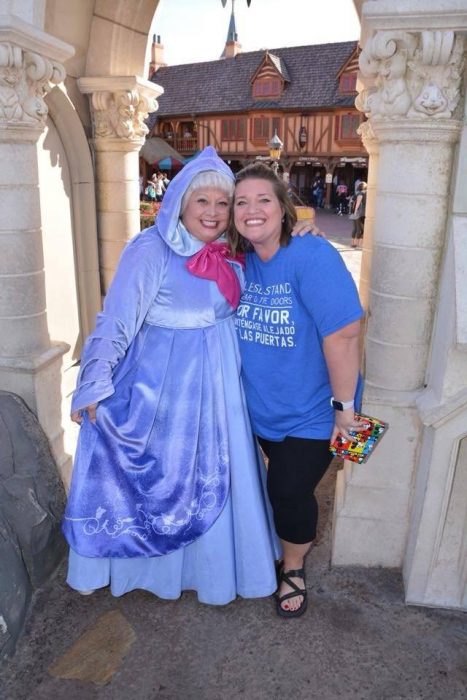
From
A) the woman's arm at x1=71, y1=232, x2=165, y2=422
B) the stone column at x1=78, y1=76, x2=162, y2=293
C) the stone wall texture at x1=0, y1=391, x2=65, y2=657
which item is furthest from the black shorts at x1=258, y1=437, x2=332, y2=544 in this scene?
the stone column at x1=78, y1=76, x2=162, y2=293

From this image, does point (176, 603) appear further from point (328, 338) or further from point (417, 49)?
point (417, 49)

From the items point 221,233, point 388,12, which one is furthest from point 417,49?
point 221,233

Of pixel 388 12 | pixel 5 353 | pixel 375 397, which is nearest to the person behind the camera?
pixel 388 12

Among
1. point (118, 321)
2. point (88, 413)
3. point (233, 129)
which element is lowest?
point (88, 413)

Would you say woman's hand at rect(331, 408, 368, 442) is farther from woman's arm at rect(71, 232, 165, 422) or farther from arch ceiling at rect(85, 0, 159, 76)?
arch ceiling at rect(85, 0, 159, 76)

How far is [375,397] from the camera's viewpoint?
2.59 m

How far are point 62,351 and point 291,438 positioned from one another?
1.37m

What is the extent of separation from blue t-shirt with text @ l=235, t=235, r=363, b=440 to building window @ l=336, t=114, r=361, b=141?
25.3m

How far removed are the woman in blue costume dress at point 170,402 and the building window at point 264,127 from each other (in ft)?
87.0

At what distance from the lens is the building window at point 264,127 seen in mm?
27188

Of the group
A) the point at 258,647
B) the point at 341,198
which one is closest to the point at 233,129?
the point at 341,198

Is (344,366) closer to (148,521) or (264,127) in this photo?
(148,521)

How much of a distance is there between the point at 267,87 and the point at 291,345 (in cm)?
2766

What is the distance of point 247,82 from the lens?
27.8 metres
